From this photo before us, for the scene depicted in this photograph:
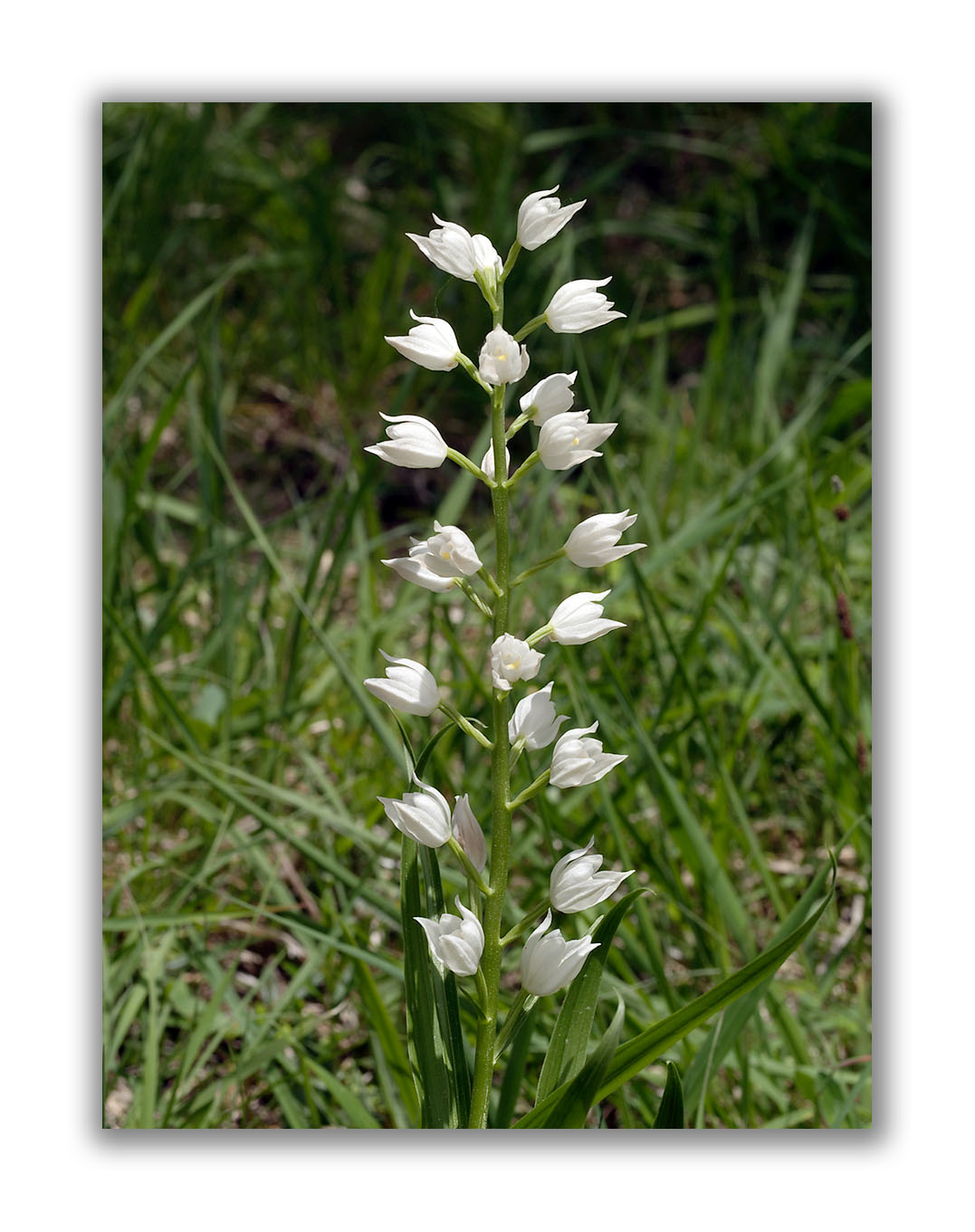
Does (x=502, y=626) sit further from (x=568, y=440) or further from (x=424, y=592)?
(x=424, y=592)

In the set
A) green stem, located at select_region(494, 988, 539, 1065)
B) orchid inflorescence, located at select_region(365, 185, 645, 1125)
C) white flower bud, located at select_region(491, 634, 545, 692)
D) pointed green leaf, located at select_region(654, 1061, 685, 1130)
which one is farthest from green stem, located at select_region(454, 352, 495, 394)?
pointed green leaf, located at select_region(654, 1061, 685, 1130)

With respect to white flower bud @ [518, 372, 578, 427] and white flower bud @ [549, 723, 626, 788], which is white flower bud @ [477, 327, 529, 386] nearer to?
white flower bud @ [518, 372, 578, 427]
